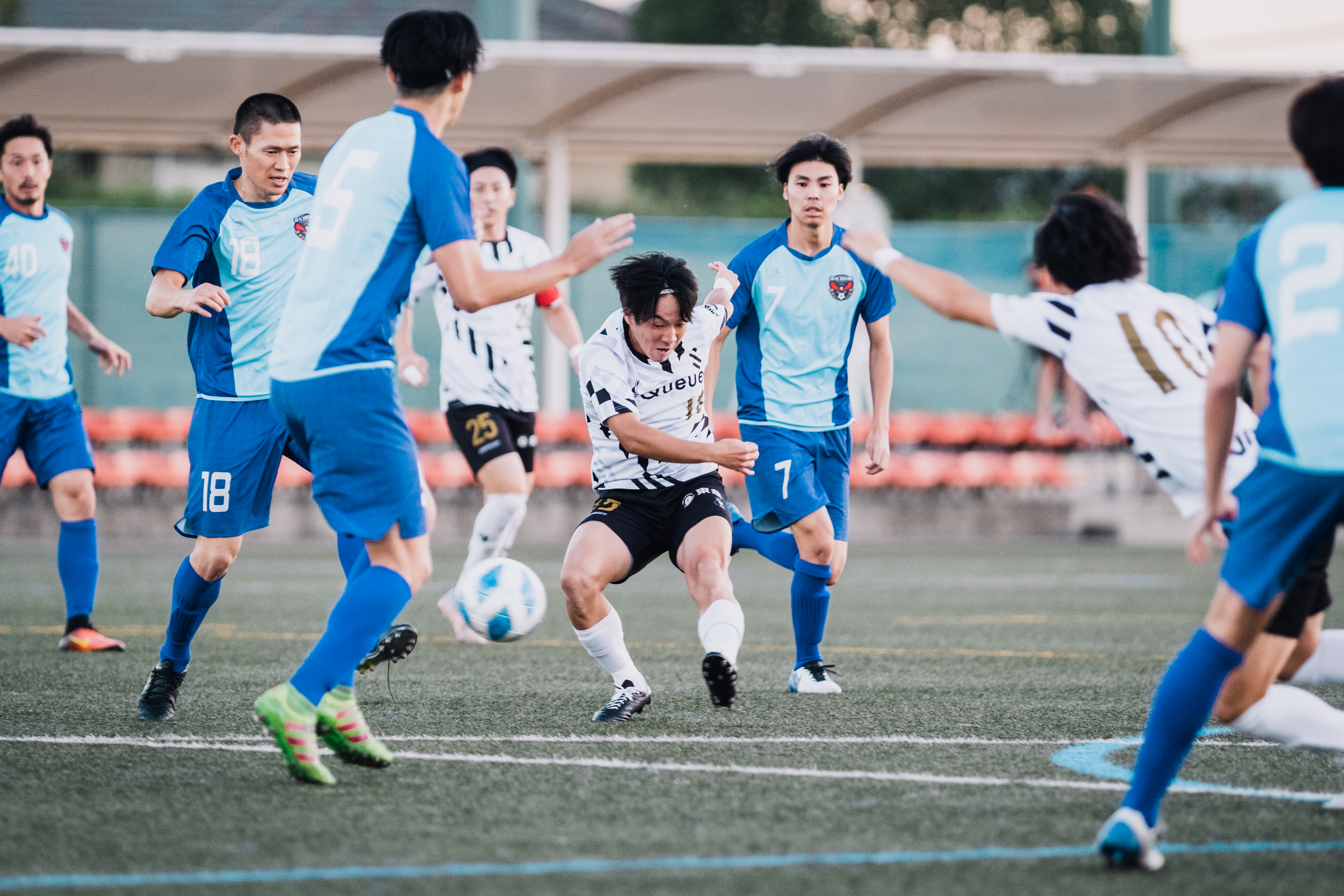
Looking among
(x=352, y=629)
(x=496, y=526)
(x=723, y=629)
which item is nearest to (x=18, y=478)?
(x=496, y=526)

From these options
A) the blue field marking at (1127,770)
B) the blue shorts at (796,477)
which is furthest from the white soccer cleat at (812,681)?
the blue field marking at (1127,770)

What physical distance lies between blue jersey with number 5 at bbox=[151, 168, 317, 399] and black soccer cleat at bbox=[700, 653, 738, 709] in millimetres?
1852

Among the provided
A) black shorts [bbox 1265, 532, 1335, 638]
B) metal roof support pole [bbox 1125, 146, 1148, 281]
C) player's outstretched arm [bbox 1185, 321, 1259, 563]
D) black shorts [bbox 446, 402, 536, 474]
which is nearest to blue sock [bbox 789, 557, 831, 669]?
black shorts [bbox 446, 402, 536, 474]

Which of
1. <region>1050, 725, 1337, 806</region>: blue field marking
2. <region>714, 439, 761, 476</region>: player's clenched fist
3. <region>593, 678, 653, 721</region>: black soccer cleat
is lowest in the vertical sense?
<region>593, 678, 653, 721</region>: black soccer cleat

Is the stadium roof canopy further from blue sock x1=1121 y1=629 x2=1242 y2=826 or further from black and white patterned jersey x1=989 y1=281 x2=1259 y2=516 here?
blue sock x1=1121 y1=629 x2=1242 y2=826

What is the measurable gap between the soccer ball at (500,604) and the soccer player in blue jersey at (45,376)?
2.80 meters

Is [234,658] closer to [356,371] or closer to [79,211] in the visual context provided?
[356,371]

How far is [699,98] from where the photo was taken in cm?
1562

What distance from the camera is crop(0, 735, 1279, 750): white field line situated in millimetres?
4750

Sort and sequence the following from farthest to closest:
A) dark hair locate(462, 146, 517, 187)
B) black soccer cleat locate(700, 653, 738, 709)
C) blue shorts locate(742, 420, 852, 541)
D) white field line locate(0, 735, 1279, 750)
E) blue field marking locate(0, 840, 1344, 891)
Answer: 1. dark hair locate(462, 146, 517, 187)
2. blue shorts locate(742, 420, 852, 541)
3. black soccer cleat locate(700, 653, 738, 709)
4. white field line locate(0, 735, 1279, 750)
5. blue field marking locate(0, 840, 1344, 891)

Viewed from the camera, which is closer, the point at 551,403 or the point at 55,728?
the point at 55,728

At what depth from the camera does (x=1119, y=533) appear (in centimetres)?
1485

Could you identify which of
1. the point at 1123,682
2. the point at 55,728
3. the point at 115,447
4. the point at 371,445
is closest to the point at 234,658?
the point at 55,728

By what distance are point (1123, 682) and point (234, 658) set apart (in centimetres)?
392
